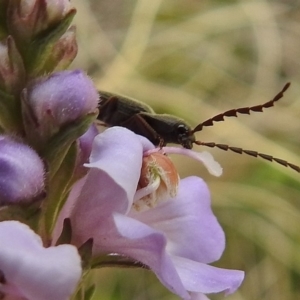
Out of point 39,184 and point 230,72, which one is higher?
point 39,184

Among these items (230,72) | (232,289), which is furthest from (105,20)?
(232,289)

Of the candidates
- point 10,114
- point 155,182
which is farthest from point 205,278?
point 10,114

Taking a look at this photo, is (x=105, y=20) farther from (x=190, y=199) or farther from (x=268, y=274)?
(x=190, y=199)

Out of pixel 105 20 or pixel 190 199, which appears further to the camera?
pixel 105 20

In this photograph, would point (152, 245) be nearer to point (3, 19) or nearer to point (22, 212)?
point (22, 212)

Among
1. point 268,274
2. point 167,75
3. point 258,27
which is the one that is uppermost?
point 258,27

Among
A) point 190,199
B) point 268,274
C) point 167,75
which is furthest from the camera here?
→ point 167,75

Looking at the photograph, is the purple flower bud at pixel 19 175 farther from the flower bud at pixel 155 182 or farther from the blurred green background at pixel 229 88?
the blurred green background at pixel 229 88
